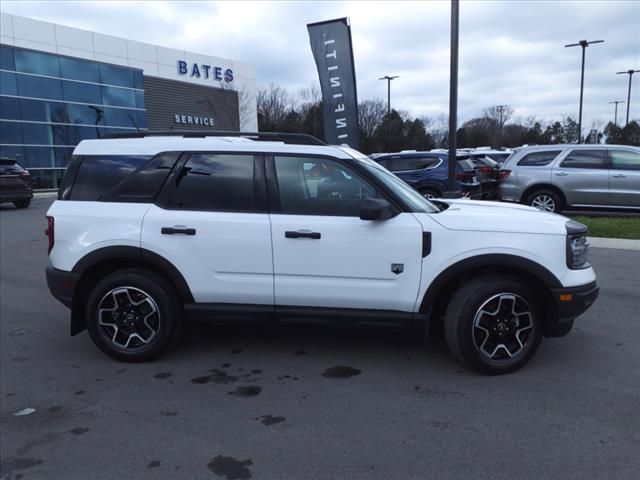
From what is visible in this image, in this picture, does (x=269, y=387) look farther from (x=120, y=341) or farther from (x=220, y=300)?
(x=120, y=341)

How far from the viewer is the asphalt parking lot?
9.65ft

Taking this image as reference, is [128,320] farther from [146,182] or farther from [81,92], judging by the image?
[81,92]

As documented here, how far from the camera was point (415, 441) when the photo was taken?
3152 millimetres

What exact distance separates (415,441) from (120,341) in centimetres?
261

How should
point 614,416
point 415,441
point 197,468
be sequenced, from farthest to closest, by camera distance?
point 614,416 < point 415,441 < point 197,468

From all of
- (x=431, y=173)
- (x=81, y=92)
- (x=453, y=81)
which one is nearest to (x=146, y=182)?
(x=453, y=81)

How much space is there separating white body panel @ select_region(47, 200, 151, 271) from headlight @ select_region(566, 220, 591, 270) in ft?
10.8

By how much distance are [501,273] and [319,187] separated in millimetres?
1570

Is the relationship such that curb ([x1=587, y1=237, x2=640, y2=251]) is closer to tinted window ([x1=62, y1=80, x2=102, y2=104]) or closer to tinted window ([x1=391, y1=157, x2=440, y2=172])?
tinted window ([x1=391, y1=157, x2=440, y2=172])

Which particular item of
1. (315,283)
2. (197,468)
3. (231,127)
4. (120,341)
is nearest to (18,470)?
(197,468)

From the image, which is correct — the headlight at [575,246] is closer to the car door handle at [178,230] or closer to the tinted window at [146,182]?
the car door handle at [178,230]

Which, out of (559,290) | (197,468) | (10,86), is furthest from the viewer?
(10,86)

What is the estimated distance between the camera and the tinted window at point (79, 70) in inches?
1294

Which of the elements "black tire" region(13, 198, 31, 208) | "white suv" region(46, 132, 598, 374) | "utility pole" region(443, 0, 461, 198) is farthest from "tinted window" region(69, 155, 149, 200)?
"black tire" region(13, 198, 31, 208)
